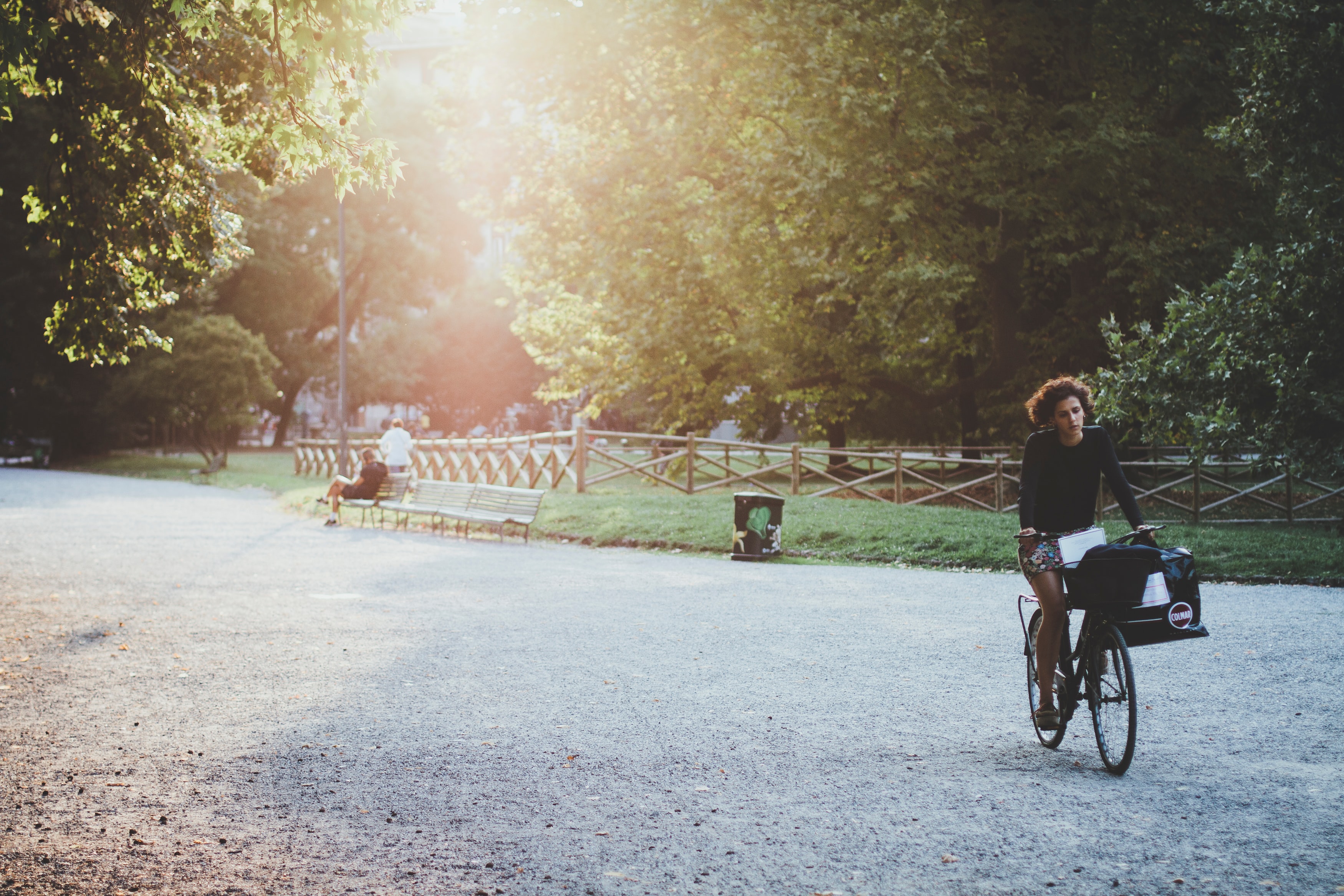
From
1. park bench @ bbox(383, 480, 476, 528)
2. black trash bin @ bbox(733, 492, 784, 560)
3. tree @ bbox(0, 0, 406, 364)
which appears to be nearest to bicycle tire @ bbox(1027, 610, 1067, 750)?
tree @ bbox(0, 0, 406, 364)

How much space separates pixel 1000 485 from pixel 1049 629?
48.0ft

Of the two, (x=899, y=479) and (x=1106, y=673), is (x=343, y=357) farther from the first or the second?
(x=1106, y=673)

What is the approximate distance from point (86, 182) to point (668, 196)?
13.2m

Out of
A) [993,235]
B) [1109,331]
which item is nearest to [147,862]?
[1109,331]

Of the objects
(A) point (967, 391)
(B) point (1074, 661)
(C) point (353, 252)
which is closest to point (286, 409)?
(C) point (353, 252)

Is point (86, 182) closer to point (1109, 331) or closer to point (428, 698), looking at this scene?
point (428, 698)

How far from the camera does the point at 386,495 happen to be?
1875 centimetres

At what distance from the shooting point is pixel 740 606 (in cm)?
1006

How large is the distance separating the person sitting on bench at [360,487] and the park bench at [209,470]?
15637 mm

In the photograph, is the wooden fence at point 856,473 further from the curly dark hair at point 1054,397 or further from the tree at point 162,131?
→ the tree at point 162,131

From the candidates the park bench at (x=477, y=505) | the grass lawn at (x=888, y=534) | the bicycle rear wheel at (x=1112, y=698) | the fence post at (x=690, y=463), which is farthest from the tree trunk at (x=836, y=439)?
the bicycle rear wheel at (x=1112, y=698)

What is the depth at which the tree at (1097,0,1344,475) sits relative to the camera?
12.0 meters

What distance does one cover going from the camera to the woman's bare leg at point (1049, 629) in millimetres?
5156

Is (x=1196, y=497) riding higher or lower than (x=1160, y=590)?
higher
